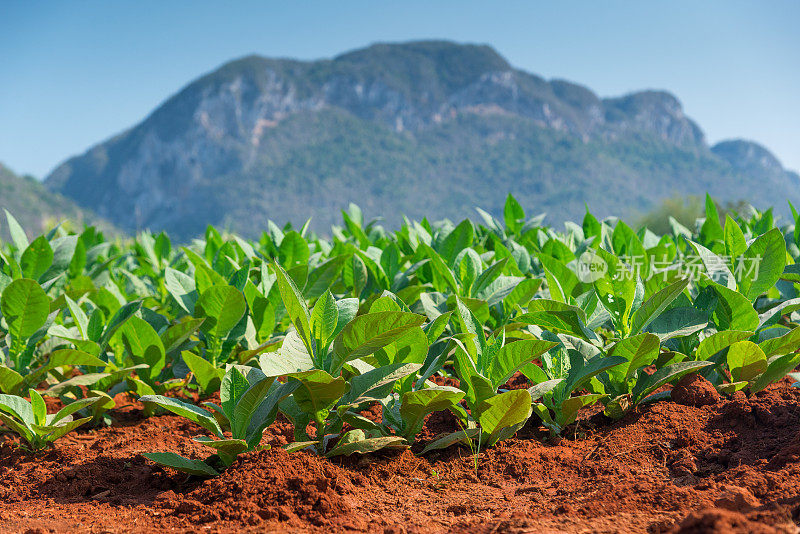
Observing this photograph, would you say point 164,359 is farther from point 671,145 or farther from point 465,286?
point 671,145

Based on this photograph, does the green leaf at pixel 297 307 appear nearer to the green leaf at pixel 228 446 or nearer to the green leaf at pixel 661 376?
the green leaf at pixel 228 446

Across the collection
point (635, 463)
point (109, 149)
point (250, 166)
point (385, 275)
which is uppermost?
point (109, 149)

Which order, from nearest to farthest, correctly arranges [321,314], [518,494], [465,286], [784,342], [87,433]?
1. [518,494]
2. [321,314]
3. [784,342]
4. [87,433]
5. [465,286]

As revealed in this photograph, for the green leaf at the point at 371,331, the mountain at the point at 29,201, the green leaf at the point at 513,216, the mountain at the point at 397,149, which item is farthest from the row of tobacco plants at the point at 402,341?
the mountain at the point at 397,149

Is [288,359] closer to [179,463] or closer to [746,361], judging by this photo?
[179,463]

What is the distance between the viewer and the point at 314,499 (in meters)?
1.54

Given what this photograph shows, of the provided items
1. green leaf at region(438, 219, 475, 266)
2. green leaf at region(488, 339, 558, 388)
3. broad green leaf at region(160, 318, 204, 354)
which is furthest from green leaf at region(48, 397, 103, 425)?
green leaf at region(438, 219, 475, 266)

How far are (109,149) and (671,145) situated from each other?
153948 mm

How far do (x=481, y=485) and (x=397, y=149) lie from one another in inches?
5792

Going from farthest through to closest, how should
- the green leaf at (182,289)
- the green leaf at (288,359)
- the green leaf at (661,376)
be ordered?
1. the green leaf at (182,289)
2. the green leaf at (661,376)
3. the green leaf at (288,359)

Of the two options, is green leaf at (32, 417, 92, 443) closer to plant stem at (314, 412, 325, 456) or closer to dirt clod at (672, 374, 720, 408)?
plant stem at (314, 412, 325, 456)

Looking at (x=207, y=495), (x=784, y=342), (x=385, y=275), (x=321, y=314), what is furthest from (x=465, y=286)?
(x=207, y=495)

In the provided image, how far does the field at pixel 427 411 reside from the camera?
154cm

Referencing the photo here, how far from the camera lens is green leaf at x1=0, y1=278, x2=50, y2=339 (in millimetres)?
2293
